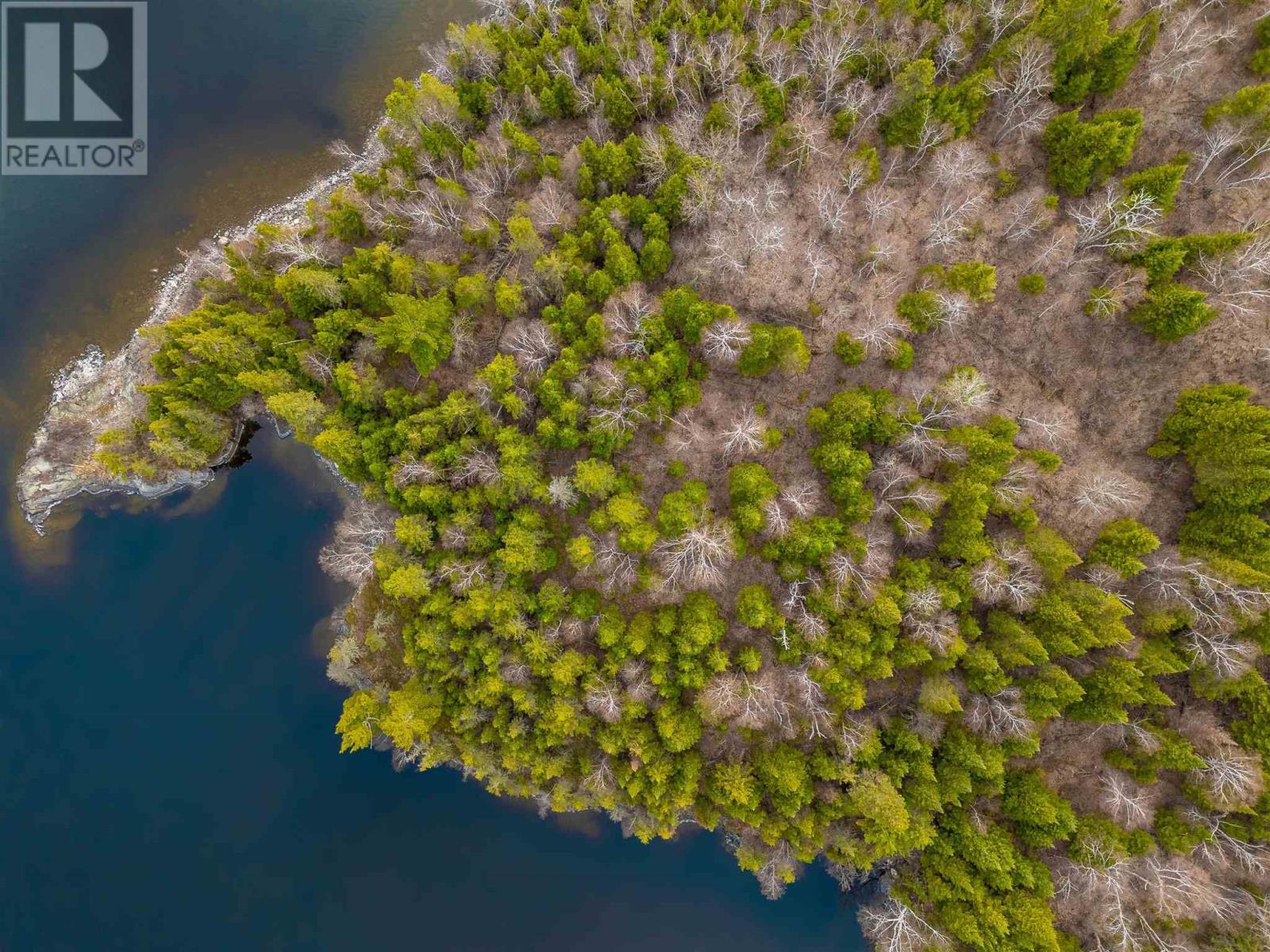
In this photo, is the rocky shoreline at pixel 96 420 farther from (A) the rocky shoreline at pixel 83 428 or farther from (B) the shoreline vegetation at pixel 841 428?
(B) the shoreline vegetation at pixel 841 428

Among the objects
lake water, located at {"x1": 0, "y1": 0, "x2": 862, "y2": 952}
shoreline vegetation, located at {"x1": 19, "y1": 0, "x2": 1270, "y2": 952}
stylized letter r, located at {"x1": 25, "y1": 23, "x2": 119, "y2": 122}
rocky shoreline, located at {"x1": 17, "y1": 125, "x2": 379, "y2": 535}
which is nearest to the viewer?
shoreline vegetation, located at {"x1": 19, "y1": 0, "x2": 1270, "y2": 952}

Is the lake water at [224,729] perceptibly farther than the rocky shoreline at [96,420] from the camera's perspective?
No

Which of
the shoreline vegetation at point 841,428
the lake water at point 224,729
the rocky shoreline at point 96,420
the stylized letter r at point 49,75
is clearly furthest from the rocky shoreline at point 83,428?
the stylized letter r at point 49,75

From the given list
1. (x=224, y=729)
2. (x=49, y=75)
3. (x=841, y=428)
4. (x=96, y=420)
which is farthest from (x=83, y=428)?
(x=841, y=428)

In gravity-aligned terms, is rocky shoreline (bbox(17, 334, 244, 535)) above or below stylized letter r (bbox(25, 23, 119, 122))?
below

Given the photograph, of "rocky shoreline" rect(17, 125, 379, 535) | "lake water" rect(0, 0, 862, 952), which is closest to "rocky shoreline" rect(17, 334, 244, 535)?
"rocky shoreline" rect(17, 125, 379, 535)

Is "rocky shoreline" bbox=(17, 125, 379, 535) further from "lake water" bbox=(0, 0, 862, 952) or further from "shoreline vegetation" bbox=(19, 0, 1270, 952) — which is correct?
"shoreline vegetation" bbox=(19, 0, 1270, 952)
